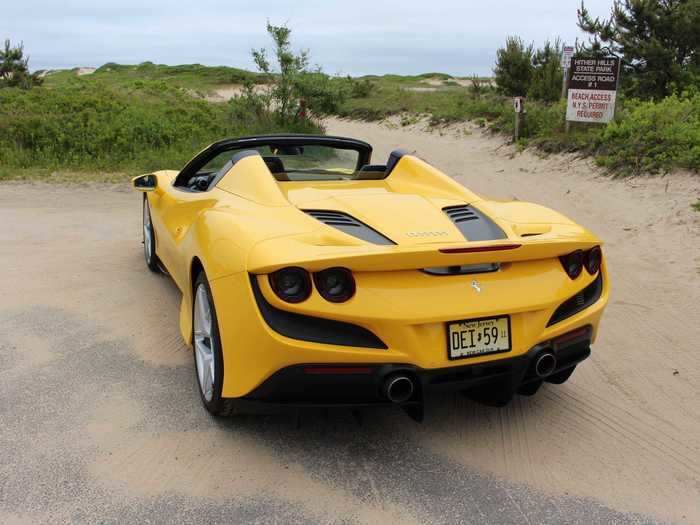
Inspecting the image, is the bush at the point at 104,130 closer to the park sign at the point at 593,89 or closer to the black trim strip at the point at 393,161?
the park sign at the point at 593,89

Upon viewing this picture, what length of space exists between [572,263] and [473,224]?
495mm

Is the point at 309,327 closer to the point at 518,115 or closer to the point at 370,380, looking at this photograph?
the point at 370,380

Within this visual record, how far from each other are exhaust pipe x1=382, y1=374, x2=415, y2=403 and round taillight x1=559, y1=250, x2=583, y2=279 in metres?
0.94

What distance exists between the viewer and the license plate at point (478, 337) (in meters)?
2.61

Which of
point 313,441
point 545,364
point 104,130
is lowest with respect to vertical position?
point 313,441

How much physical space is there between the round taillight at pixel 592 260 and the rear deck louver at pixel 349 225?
0.99 m

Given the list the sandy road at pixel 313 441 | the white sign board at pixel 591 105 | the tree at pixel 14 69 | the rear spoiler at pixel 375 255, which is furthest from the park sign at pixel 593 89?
the tree at pixel 14 69

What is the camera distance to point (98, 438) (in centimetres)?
294

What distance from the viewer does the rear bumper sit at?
2.55 metres

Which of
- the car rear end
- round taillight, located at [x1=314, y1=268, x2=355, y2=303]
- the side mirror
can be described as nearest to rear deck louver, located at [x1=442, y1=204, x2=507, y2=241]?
the car rear end

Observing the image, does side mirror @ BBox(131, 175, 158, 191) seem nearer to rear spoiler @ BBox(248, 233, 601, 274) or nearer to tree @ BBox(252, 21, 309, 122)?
rear spoiler @ BBox(248, 233, 601, 274)

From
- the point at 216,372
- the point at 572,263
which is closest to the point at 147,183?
the point at 216,372

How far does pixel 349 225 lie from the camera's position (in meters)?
2.96

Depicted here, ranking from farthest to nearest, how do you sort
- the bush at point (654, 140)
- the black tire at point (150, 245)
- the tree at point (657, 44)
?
the tree at point (657, 44) < the bush at point (654, 140) < the black tire at point (150, 245)
